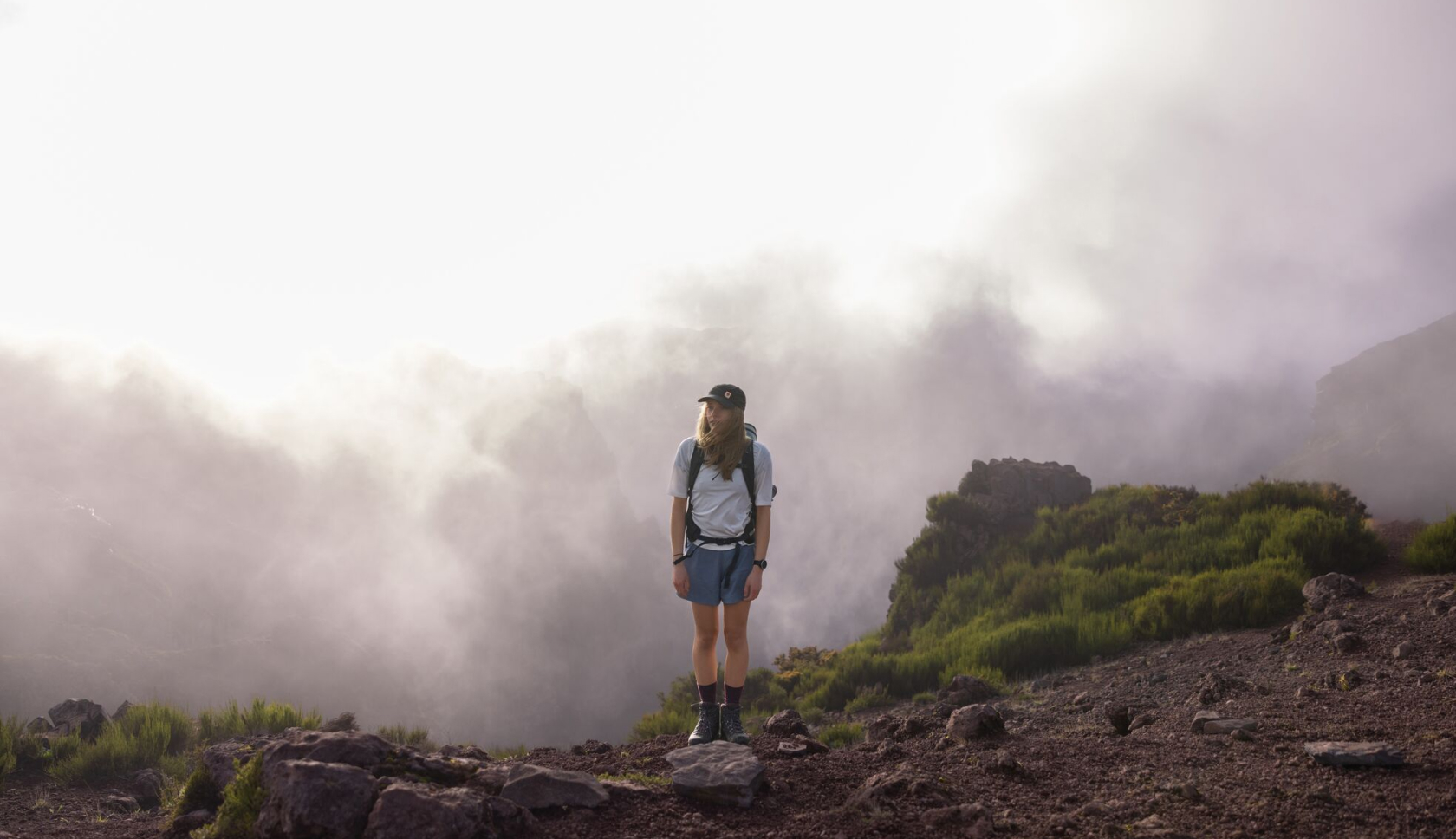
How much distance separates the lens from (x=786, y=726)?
5.44 meters

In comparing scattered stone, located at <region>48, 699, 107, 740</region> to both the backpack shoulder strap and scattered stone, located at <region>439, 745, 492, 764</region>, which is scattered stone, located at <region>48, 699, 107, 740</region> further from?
the backpack shoulder strap

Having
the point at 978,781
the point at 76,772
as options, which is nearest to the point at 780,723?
the point at 978,781

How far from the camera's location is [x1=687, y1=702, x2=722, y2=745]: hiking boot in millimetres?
4531

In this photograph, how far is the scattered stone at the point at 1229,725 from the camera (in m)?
4.40

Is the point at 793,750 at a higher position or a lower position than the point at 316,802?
lower

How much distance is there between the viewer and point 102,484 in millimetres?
54219

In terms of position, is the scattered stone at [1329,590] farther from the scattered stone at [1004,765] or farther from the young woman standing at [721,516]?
the young woman standing at [721,516]

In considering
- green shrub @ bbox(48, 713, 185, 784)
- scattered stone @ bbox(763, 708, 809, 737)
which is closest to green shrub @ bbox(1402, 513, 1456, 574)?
scattered stone @ bbox(763, 708, 809, 737)

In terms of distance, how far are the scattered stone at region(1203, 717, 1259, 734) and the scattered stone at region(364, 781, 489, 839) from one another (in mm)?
4366

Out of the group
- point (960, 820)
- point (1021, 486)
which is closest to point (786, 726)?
point (960, 820)

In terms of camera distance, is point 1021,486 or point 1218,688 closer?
point 1218,688

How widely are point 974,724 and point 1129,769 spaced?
1.23 m

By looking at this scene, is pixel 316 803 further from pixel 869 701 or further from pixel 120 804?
pixel 869 701

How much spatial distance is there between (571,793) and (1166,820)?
252cm
